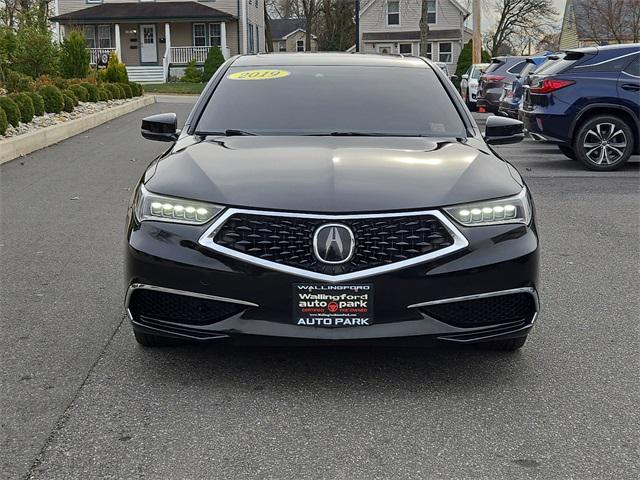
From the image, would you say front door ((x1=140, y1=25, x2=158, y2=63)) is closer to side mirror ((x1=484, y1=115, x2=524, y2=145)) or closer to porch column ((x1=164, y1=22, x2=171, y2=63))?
porch column ((x1=164, y1=22, x2=171, y2=63))

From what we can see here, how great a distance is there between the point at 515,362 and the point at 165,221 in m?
1.91

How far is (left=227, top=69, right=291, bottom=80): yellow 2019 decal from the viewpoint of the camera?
5973 millimetres

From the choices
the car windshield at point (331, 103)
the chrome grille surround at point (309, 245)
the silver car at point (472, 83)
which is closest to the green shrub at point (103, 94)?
the silver car at point (472, 83)


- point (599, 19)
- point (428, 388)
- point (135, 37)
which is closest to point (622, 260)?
point (428, 388)

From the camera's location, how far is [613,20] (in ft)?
149

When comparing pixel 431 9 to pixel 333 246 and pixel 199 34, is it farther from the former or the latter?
pixel 333 246

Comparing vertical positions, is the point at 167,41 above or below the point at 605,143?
above

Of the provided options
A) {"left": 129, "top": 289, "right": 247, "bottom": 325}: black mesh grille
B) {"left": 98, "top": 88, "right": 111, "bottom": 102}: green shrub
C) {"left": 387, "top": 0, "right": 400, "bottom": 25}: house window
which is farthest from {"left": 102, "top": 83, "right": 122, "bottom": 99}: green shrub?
{"left": 387, "top": 0, "right": 400, "bottom": 25}: house window

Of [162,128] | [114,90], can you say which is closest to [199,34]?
[114,90]

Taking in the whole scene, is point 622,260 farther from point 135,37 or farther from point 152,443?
point 135,37

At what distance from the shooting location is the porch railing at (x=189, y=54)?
5162 centimetres

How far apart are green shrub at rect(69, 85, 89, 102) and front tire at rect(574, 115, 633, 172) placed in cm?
1357

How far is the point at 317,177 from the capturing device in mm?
4371

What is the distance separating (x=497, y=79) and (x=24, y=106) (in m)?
12.1
